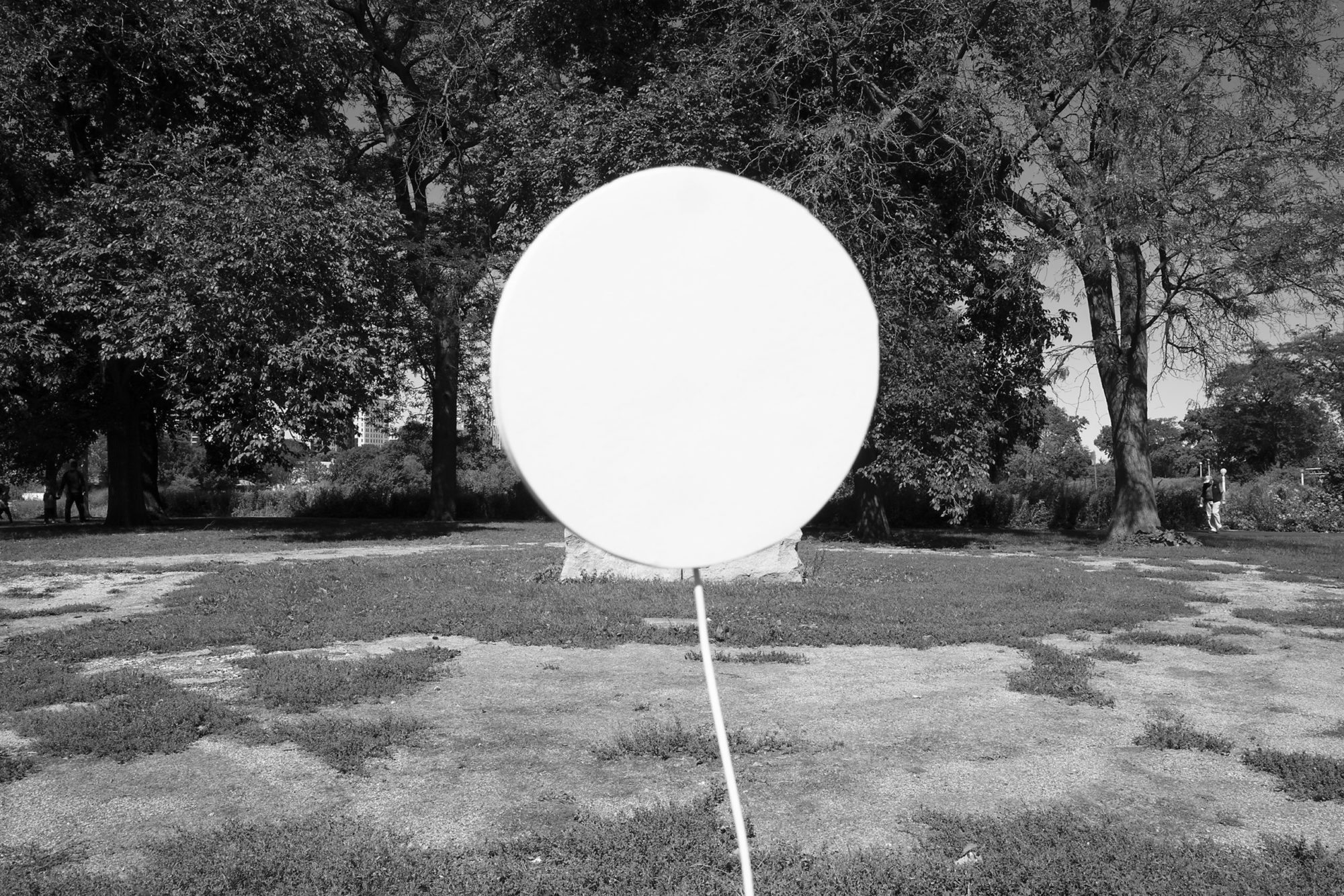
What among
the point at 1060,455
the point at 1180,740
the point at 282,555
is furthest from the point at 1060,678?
the point at 1060,455

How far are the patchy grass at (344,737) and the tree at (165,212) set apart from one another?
553 inches

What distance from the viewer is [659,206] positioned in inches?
78.7

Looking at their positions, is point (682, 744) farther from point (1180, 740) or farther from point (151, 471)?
point (151, 471)

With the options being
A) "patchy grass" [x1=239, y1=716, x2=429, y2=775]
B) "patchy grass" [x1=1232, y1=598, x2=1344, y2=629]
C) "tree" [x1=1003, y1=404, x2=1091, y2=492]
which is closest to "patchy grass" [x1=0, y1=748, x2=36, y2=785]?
"patchy grass" [x1=239, y1=716, x2=429, y2=775]

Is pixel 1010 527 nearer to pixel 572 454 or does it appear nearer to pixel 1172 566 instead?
pixel 1172 566

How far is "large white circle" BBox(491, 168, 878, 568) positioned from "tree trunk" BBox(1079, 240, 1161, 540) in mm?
18520

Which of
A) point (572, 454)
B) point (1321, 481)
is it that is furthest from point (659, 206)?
point (1321, 481)

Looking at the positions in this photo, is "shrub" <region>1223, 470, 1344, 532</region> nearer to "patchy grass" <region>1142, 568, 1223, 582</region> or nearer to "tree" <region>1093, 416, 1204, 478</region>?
"patchy grass" <region>1142, 568, 1223, 582</region>

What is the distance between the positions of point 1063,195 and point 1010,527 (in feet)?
44.4

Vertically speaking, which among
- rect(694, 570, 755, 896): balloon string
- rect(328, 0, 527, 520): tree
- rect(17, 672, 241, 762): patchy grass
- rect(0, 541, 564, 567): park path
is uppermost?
rect(328, 0, 527, 520): tree

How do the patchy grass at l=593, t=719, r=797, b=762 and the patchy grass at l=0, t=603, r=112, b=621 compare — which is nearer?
the patchy grass at l=593, t=719, r=797, b=762

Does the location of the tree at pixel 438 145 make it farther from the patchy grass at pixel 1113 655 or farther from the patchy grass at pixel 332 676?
the patchy grass at pixel 1113 655

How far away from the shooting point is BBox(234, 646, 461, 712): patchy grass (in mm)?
5836

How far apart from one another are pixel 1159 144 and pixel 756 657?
13672mm
